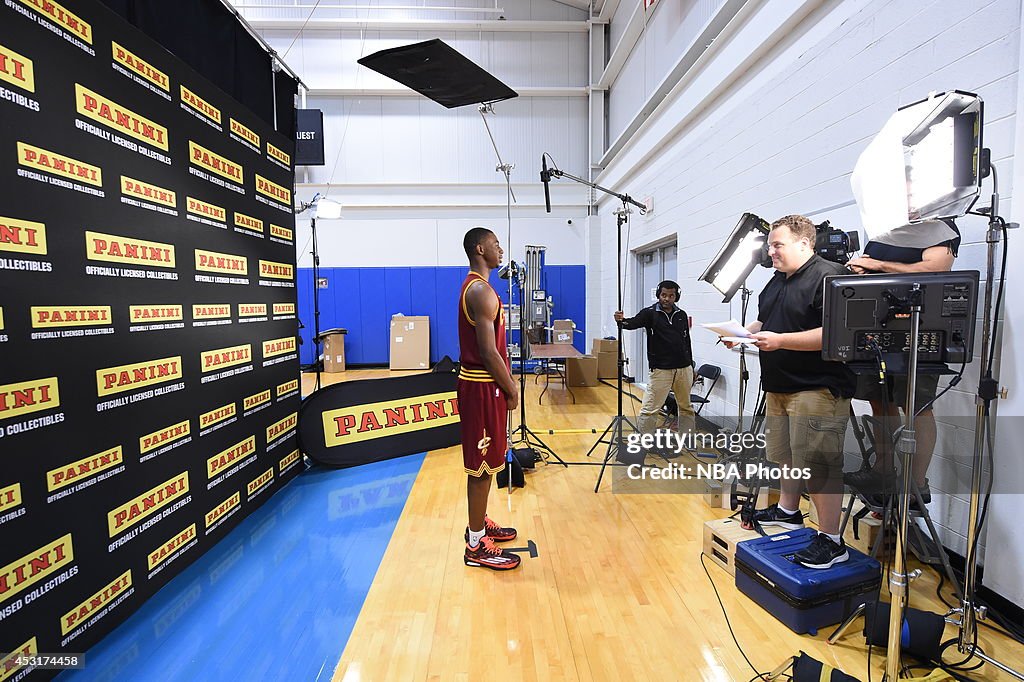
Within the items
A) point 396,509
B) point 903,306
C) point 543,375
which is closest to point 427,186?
point 543,375

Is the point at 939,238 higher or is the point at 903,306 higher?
the point at 939,238

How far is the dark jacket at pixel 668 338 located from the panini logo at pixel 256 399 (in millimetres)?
2827

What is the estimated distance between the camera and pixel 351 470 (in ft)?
13.4

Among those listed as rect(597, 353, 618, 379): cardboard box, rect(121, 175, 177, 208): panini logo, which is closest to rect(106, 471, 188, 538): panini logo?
rect(121, 175, 177, 208): panini logo

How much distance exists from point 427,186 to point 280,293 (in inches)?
267

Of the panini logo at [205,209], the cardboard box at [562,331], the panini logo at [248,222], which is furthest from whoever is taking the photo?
the cardboard box at [562,331]

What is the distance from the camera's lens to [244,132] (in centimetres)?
325

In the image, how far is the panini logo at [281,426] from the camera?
348 cm

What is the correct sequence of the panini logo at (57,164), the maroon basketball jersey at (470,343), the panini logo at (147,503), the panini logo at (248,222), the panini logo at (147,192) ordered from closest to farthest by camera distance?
the panini logo at (57,164) < the panini logo at (147,503) < the panini logo at (147,192) < the maroon basketball jersey at (470,343) < the panini logo at (248,222)

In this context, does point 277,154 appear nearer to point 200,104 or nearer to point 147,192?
point 200,104

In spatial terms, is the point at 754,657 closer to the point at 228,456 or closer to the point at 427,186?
the point at 228,456

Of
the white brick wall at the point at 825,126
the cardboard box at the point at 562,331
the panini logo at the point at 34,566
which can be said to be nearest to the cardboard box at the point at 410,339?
the cardboard box at the point at 562,331

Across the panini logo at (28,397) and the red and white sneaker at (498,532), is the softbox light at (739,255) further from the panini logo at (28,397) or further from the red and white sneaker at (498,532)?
the panini logo at (28,397)

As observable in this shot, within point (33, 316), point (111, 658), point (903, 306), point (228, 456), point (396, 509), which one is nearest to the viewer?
point (903, 306)
